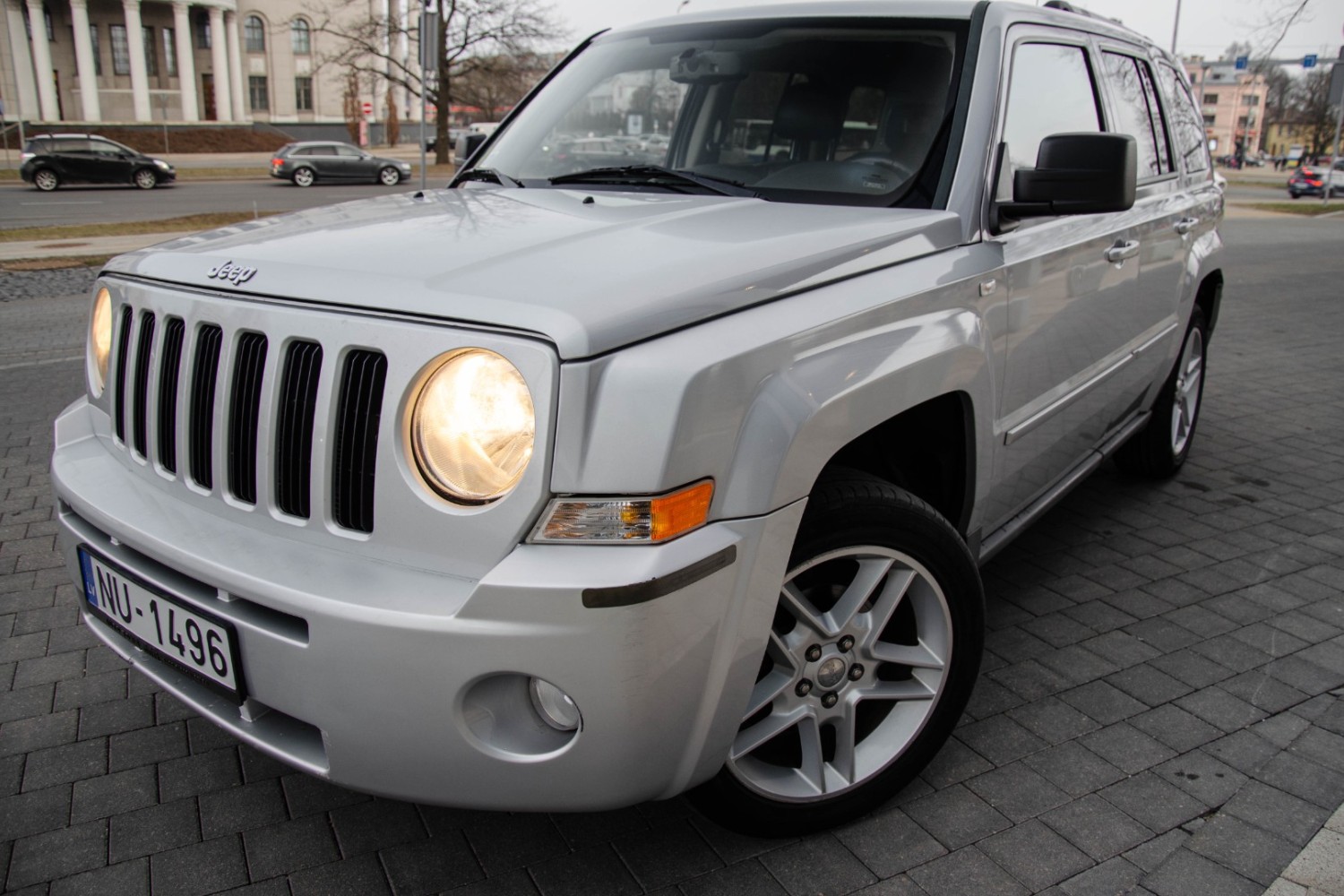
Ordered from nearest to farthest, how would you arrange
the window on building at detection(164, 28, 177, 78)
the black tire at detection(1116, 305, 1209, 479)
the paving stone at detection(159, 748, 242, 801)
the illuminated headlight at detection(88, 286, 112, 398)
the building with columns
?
the paving stone at detection(159, 748, 242, 801)
the illuminated headlight at detection(88, 286, 112, 398)
the black tire at detection(1116, 305, 1209, 479)
the building with columns
the window on building at detection(164, 28, 177, 78)

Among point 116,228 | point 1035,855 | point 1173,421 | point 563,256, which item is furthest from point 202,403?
point 116,228

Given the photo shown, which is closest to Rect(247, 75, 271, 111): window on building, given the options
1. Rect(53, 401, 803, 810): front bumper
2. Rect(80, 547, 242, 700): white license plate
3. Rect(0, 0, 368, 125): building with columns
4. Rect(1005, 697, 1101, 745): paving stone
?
Rect(0, 0, 368, 125): building with columns

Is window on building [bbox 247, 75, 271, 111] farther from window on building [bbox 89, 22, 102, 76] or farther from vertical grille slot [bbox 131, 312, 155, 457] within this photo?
vertical grille slot [bbox 131, 312, 155, 457]

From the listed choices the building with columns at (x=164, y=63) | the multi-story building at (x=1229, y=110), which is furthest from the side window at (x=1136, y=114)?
the multi-story building at (x=1229, y=110)

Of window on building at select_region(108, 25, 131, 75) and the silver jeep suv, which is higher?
window on building at select_region(108, 25, 131, 75)

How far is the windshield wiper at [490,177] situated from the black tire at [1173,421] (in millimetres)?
2945

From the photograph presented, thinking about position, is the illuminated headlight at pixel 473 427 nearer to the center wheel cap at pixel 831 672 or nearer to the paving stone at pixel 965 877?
the center wheel cap at pixel 831 672

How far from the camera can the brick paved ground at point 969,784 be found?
2193mm

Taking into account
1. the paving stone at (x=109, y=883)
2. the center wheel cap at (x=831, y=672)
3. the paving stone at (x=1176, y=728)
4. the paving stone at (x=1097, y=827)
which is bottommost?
the paving stone at (x=109, y=883)

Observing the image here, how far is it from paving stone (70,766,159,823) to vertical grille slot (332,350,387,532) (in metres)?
1.10

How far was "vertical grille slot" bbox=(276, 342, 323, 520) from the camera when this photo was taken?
192 centimetres

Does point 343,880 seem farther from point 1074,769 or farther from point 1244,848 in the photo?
point 1244,848

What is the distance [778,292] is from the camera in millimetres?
2020

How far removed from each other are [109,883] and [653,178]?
2.17 meters
